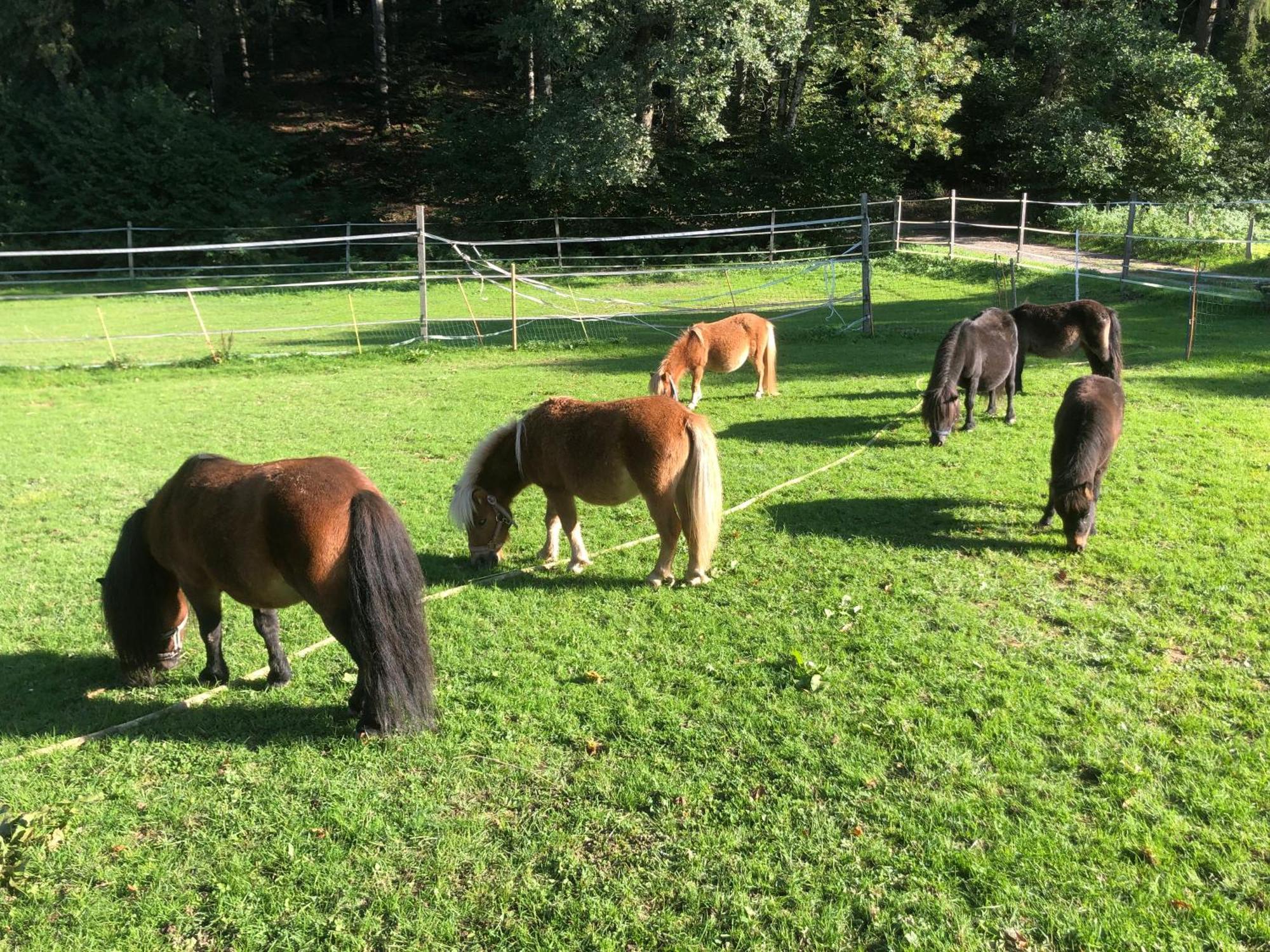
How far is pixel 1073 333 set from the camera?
10484 mm

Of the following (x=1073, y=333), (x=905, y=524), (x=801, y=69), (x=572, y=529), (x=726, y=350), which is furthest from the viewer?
(x=801, y=69)

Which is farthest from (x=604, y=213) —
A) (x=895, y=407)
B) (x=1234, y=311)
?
(x=895, y=407)

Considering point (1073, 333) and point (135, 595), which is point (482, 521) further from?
point (1073, 333)

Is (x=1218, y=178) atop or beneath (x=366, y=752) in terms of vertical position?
atop

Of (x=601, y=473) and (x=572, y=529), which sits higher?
(x=601, y=473)

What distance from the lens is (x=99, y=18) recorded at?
35.3m

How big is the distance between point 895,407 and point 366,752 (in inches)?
341

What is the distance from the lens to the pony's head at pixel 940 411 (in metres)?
9.09

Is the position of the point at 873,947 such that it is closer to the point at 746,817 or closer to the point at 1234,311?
the point at 746,817

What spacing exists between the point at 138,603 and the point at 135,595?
0.05 metres

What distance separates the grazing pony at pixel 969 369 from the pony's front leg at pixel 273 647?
23.3 feet

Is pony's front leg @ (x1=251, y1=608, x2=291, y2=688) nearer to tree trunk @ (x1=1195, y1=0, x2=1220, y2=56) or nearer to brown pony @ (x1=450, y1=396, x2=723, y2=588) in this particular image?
brown pony @ (x1=450, y1=396, x2=723, y2=588)

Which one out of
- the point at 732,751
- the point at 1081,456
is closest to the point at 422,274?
the point at 1081,456

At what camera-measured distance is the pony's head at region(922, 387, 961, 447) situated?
29.8 ft
